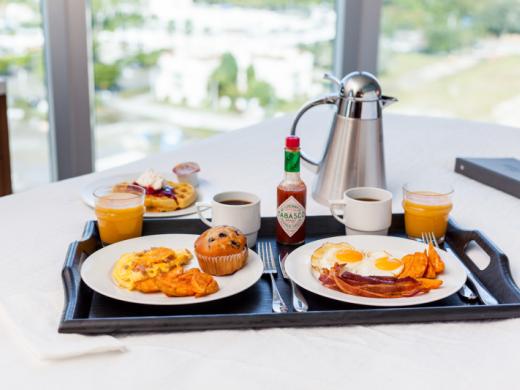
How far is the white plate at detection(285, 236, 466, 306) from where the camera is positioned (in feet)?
3.22

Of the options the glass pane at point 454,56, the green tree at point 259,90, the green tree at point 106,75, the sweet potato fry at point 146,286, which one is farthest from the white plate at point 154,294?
the glass pane at point 454,56

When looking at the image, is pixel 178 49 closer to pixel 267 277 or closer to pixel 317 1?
pixel 317 1

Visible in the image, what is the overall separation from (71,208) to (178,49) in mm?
1995

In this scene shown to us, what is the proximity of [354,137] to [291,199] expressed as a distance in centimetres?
30

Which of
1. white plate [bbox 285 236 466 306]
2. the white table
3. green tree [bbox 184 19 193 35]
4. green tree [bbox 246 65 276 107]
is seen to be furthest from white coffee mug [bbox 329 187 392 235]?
green tree [bbox 246 65 276 107]

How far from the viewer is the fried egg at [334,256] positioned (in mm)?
1075

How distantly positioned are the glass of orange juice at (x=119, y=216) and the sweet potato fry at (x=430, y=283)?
538 mm

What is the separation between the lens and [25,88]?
2.82 meters

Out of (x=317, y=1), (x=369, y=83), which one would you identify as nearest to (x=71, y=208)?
(x=369, y=83)

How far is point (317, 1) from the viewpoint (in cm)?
383

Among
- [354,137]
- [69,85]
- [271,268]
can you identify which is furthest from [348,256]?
[69,85]

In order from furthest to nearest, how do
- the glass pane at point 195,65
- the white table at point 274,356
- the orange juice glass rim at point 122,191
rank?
the glass pane at point 195,65 → the orange juice glass rim at point 122,191 → the white table at point 274,356

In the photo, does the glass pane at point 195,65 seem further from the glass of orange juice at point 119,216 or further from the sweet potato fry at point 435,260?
the sweet potato fry at point 435,260

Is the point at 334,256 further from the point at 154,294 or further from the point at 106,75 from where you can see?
the point at 106,75
